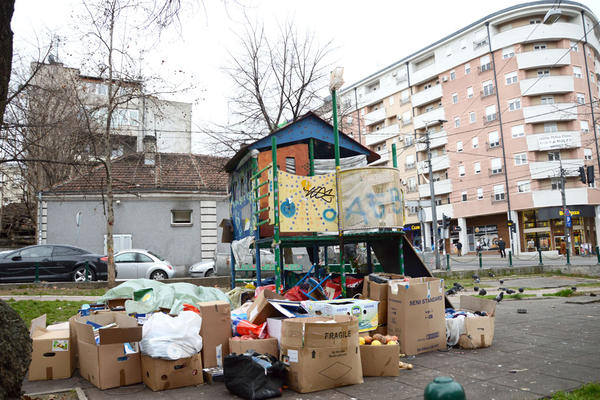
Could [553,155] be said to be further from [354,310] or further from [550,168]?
[354,310]

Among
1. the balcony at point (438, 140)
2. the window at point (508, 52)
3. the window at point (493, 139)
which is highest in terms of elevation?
the window at point (508, 52)

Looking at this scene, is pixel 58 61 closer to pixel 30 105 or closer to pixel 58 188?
pixel 30 105

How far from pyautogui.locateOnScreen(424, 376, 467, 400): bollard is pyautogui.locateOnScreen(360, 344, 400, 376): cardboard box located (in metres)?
2.63

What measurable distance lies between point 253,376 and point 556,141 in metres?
43.2

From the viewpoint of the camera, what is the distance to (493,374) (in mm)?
4547

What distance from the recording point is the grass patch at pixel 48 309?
8.47 meters

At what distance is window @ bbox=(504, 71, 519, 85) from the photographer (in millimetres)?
41844

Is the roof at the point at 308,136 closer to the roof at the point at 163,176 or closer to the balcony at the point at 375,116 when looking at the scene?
the roof at the point at 163,176

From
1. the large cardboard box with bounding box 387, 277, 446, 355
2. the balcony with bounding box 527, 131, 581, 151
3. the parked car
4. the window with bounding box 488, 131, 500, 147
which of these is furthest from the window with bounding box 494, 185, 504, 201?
the large cardboard box with bounding box 387, 277, 446, 355

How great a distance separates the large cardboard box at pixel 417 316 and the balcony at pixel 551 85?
41.3 meters

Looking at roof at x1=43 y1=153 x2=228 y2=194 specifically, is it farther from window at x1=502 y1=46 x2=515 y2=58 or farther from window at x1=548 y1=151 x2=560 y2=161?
window at x1=502 y1=46 x2=515 y2=58

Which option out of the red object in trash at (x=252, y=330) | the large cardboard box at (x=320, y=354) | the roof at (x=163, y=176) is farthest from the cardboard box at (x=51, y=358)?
the roof at (x=163, y=176)

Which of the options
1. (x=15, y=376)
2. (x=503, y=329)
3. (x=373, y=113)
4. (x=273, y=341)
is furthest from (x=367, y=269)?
(x=373, y=113)

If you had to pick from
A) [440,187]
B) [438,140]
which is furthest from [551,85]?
[440,187]
